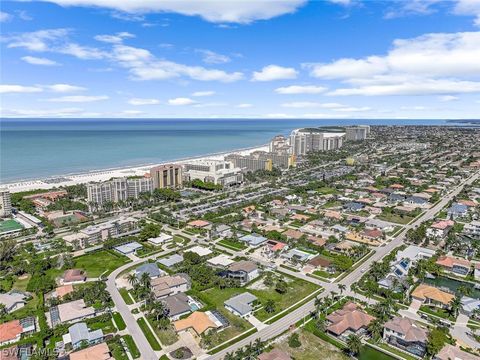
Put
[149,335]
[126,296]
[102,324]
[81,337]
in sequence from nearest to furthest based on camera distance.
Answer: [81,337]
[149,335]
[102,324]
[126,296]

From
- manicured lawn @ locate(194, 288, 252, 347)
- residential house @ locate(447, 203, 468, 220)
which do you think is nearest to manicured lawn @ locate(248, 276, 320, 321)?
manicured lawn @ locate(194, 288, 252, 347)

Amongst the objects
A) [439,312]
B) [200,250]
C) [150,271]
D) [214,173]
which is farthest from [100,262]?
[214,173]

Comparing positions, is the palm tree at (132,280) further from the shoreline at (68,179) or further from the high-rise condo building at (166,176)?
the shoreline at (68,179)

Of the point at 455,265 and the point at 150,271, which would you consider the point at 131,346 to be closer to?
the point at 150,271

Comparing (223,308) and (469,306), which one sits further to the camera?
(223,308)

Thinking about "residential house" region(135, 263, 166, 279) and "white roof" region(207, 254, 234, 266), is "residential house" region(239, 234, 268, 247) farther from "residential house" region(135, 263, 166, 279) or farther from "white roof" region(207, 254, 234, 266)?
"residential house" region(135, 263, 166, 279)

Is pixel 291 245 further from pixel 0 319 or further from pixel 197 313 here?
pixel 0 319

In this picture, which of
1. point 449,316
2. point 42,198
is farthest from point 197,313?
point 42,198

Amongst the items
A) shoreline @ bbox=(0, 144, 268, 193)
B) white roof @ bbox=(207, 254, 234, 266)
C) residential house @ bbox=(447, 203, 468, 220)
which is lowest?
white roof @ bbox=(207, 254, 234, 266)
